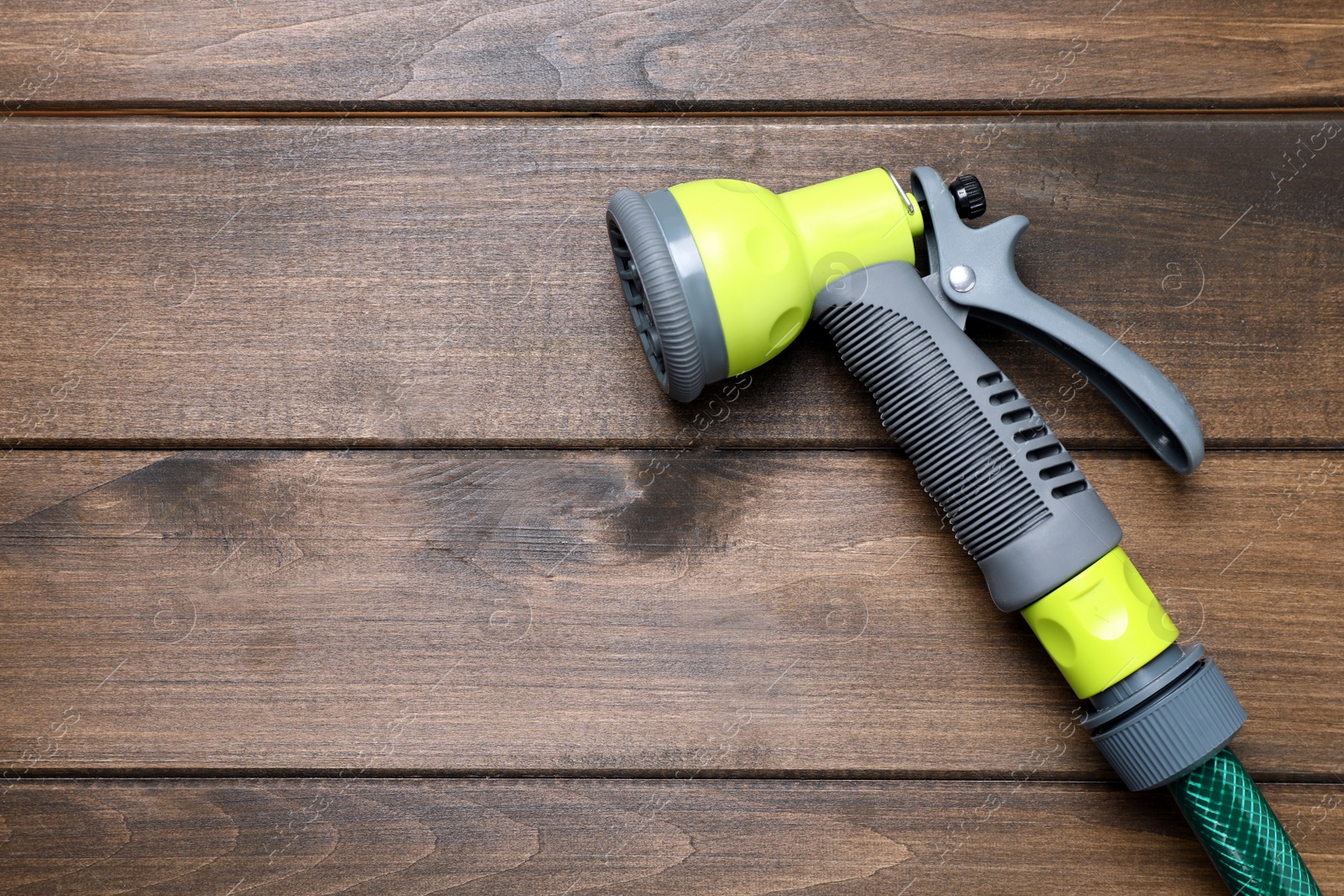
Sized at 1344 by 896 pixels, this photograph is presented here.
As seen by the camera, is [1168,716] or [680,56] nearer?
[1168,716]

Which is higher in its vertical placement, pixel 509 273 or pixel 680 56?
pixel 680 56

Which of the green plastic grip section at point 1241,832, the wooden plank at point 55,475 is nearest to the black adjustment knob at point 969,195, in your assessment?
the green plastic grip section at point 1241,832

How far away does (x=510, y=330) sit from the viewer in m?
0.65

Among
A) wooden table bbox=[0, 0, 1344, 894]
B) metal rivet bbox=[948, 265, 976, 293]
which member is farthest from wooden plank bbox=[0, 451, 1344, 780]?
metal rivet bbox=[948, 265, 976, 293]

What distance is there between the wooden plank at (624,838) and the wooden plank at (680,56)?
50cm

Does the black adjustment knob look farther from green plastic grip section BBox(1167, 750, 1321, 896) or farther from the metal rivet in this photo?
green plastic grip section BBox(1167, 750, 1321, 896)

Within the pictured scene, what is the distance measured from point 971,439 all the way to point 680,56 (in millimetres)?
355

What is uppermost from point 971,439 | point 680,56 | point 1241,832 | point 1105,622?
point 680,56

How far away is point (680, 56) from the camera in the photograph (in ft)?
2.16

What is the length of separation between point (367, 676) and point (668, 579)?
0.74 feet

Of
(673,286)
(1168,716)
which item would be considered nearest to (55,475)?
(673,286)

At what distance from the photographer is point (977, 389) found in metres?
0.56

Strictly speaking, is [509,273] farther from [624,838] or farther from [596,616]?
[624,838]

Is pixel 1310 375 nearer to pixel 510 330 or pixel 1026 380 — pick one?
pixel 1026 380
